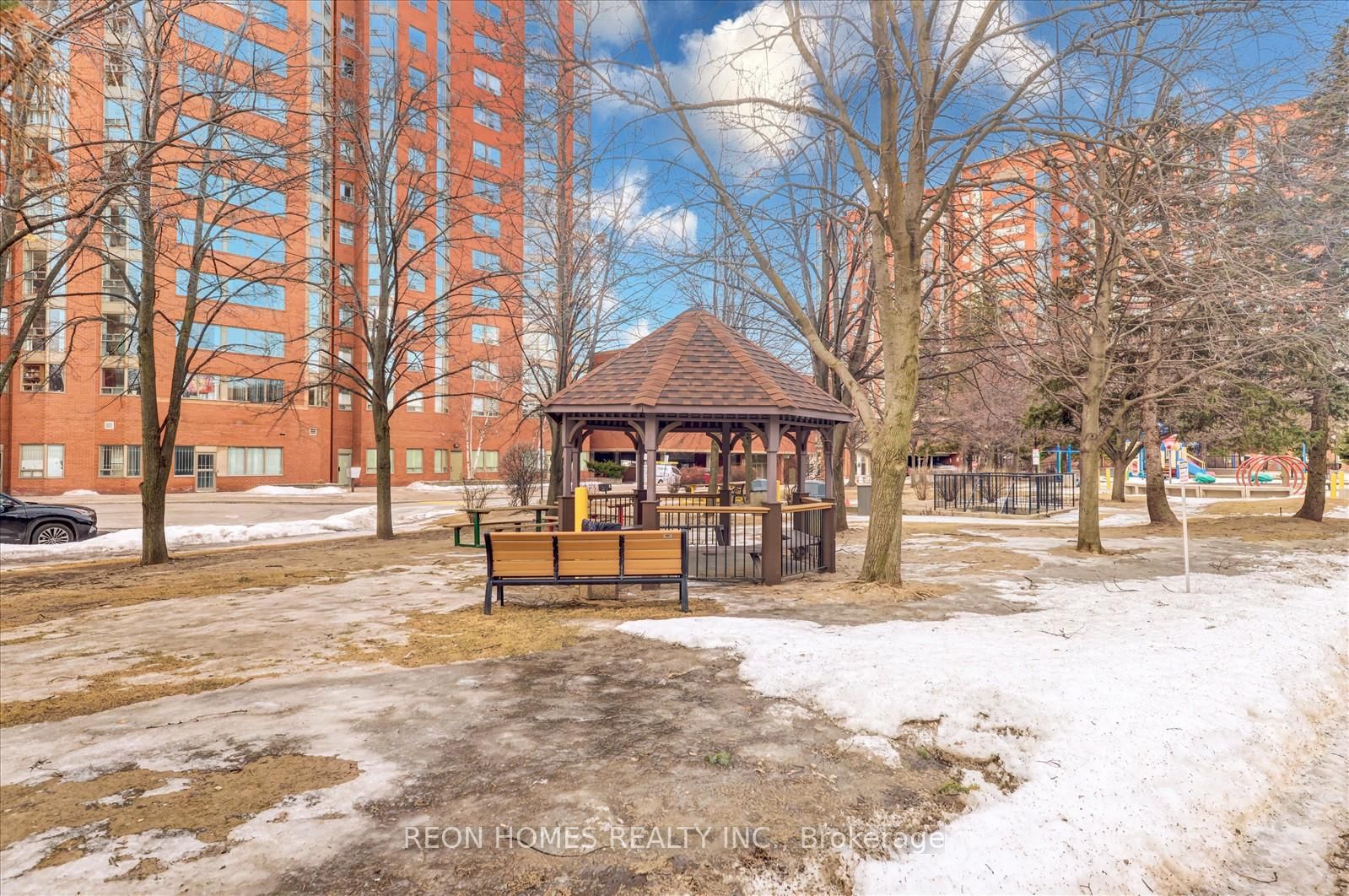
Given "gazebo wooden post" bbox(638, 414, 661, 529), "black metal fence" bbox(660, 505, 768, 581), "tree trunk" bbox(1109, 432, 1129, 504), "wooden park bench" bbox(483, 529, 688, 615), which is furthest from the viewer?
"tree trunk" bbox(1109, 432, 1129, 504)

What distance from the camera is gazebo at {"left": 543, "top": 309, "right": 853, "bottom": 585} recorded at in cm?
1173

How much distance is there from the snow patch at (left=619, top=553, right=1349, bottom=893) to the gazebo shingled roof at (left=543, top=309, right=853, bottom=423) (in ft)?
15.7

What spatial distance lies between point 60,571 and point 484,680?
12227 millimetres

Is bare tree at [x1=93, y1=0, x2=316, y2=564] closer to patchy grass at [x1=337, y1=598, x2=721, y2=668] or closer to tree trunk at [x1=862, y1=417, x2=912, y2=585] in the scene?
patchy grass at [x1=337, y1=598, x2=721, y2=668]

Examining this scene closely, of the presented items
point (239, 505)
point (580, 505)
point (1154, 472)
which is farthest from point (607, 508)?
point (239, 505)

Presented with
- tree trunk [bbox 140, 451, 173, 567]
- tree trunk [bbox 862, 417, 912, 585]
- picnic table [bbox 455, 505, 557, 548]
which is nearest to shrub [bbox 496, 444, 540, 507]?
picnic table [bbox 455, 505, 557, 548]

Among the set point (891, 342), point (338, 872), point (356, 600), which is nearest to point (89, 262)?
point (356, 600)

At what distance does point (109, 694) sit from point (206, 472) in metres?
46.7

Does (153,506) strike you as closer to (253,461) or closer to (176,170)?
(176,170)

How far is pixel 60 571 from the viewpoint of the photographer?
12984 mm

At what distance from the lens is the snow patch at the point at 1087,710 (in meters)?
3.31

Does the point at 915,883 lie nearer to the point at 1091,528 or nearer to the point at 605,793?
the point at 605,793

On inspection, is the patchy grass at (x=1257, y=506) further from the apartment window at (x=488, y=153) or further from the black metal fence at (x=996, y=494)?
the apartment window at (x=488, y=153)

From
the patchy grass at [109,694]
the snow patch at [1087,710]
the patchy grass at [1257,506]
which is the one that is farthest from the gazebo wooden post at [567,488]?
the patchy grass at [1257,506]
